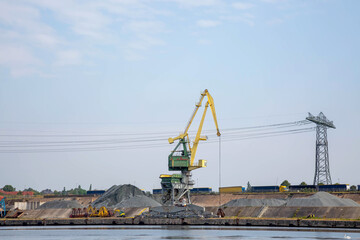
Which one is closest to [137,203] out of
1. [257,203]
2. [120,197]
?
[120,197]

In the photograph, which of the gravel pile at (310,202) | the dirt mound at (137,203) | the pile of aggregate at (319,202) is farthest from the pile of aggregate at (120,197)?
the pile of aggregate at (319,202)

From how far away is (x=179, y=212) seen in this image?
441 ft

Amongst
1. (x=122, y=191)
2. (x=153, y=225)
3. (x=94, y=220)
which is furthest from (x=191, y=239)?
(x=122, y=191)

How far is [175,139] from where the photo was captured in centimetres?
15738

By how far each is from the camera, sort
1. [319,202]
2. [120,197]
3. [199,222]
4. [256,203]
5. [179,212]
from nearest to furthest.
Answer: [319,202] < [199,222] < [179,212] < [256,203] < [120,197]

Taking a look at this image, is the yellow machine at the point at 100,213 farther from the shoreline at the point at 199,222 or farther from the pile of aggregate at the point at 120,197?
the pile of aggregate at the point at 120,197

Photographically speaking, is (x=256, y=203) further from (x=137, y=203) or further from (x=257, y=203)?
(x=137, y=203)

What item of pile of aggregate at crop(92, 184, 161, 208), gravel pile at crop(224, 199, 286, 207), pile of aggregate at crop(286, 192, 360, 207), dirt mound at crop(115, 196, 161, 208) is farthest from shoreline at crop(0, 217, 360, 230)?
gravel pile at crop(224, 199, 286, 207)

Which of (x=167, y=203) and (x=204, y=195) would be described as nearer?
(x=167, y=203)

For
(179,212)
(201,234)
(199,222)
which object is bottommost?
(201,234)

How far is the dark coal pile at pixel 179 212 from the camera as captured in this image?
133500mm

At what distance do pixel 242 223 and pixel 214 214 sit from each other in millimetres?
16291

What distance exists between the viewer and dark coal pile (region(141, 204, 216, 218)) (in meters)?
134

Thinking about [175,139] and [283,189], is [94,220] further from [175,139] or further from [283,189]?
[283,189]
